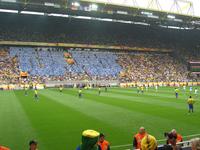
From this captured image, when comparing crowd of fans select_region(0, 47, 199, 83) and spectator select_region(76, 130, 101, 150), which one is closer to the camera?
spectator select_region(76, 130, 101, 150)

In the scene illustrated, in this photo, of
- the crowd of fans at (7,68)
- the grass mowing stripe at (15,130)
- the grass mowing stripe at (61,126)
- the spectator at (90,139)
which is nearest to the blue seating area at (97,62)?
the crowd of fans at (7,68)

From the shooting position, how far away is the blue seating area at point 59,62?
238 ft

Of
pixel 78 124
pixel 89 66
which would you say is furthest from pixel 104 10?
pixel 78 124

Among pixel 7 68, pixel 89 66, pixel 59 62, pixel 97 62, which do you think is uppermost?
pixel 97 62

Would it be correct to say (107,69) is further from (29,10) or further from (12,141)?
(12,141)

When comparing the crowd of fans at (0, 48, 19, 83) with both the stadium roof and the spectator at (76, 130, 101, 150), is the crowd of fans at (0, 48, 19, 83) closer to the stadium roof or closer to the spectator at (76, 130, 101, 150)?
the stadium roof

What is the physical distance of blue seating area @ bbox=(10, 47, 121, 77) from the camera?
7259cm

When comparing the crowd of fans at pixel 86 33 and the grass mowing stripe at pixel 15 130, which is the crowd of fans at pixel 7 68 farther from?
the grass mowing stripe at pixel 15 130

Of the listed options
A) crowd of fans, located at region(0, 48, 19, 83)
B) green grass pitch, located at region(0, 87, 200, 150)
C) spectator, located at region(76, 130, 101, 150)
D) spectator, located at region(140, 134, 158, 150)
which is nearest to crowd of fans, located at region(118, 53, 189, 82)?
crowd of fans, located at region(0, 48, 19, 83)

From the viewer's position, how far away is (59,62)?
76.8m

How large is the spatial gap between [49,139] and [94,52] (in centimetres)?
7046

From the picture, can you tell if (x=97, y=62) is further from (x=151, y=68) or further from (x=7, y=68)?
(x=7, y=68)

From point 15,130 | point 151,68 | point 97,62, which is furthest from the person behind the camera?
point 151,68

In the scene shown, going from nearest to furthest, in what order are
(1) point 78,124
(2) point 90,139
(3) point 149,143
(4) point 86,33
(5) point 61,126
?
(2) point 90,139, (3) point 149,143, (5) point 61,126, (1) point 78,124, (4) point 86,33
